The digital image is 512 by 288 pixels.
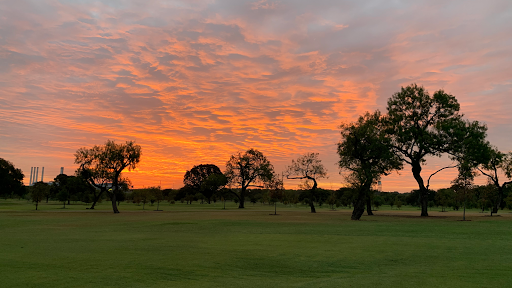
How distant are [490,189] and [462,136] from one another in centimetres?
2677

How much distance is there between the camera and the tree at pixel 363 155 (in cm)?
4741

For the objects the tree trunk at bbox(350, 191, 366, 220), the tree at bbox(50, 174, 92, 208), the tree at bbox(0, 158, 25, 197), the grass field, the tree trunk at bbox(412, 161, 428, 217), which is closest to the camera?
the grass field

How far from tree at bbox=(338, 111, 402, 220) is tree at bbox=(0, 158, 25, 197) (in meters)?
99.8

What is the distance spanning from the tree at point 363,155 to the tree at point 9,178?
99841 mm

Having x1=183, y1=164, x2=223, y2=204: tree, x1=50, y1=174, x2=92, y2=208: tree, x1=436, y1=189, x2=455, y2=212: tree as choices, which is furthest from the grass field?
x1=183, y1=164, x2=223, y2=204: tree

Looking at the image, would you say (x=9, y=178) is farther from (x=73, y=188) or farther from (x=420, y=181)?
(x=420, y=181)

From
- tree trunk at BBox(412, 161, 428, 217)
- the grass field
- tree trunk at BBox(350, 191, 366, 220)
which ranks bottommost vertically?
the grass field

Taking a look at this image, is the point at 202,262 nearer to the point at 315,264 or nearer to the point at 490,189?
the point at 315,264

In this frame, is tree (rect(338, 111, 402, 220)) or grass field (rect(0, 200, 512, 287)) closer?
grass field (rect(0, 200, 512, 287))

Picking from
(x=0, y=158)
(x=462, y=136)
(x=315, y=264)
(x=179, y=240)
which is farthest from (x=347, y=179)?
(x=0, y=158)

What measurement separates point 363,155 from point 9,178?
342 ft

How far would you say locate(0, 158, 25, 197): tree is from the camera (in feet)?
342

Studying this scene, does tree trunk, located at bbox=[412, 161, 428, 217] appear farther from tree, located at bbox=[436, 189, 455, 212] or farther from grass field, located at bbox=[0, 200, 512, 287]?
grass field, located at bbox=[0, 200, 512, 287]

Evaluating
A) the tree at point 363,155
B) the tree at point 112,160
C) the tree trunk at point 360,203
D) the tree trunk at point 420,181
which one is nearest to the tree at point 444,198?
the tree trunk at point 420,181
